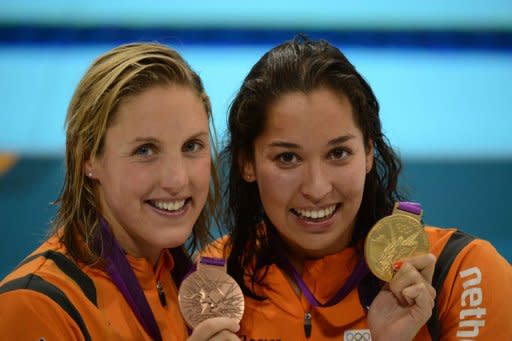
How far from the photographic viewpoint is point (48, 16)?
7.51m

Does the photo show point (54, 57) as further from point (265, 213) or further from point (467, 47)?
point (265, 213)

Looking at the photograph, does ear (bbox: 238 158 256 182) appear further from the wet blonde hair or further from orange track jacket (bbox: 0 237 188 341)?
orange track jacket (bbox: 0 237 188 341)

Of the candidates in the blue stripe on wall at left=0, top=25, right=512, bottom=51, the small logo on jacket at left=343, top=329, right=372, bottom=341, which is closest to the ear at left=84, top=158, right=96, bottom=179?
the small logo on jacket at left=343, top=329, right=372, bottom=341

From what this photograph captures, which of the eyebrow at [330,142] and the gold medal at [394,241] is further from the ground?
the eyebrow at [330,142]

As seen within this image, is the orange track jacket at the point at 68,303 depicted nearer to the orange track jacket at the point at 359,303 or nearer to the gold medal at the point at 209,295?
the gold medal at the point at 209,295

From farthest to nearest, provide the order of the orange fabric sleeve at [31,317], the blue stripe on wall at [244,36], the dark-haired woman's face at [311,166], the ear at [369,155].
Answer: the blue stripe on wall at [244,36]
the ear at [369,155]
the dark-haired woman's face at [311,166]
the orange fabric sleeve at [31,317]

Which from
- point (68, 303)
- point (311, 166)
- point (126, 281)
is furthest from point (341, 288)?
point (68, 303)

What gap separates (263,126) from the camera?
217 cm

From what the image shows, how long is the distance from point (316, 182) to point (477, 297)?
1.84 ft

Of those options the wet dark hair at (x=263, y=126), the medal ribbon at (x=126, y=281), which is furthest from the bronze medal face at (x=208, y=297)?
the wet dark hair at (x=263, y=126)

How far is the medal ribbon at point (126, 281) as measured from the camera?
6.41 feet

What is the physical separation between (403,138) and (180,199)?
13.4 feet

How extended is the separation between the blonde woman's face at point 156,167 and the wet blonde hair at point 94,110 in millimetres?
28

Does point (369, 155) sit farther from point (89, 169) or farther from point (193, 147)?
point (89, 169)
